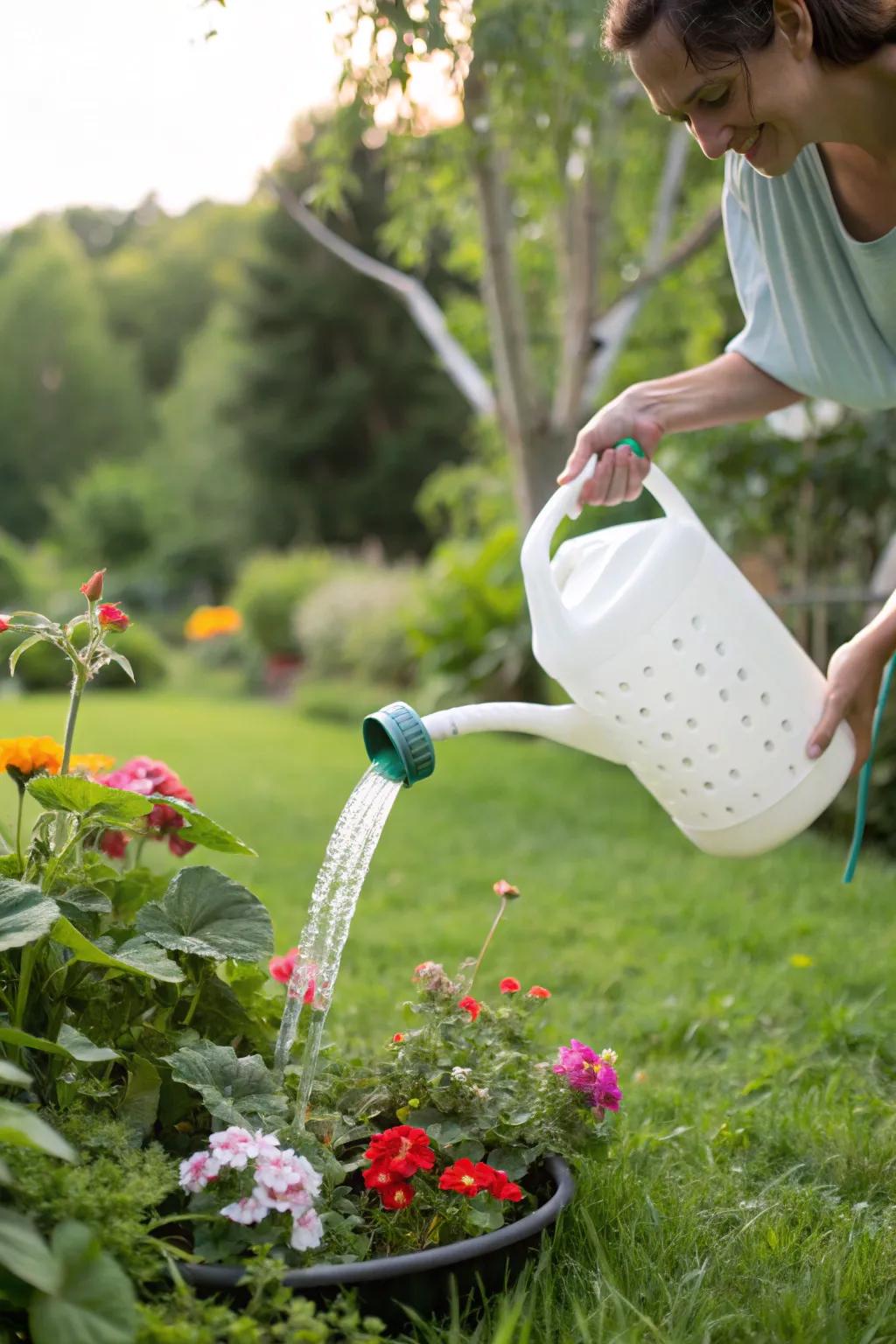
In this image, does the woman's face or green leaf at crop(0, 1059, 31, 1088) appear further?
the woman's face

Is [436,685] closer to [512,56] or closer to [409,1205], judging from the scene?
[512,56]

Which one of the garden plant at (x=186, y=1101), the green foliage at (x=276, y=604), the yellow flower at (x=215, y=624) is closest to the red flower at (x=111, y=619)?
the garden plant at (x=186, y=1101)

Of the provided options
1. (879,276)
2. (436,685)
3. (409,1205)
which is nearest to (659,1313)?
(409,1205)

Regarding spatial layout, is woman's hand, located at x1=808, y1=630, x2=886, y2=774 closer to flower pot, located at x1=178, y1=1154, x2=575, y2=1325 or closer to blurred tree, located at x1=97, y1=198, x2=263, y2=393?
flower pot, located at x1=178, y1=1154, x2=575, y2=1325

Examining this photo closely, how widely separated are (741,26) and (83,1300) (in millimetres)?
1203

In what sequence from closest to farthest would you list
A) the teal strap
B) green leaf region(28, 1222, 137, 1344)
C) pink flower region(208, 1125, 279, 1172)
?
green leaf region(28, 1222, 137, 1344) → pink flower region(208, 1125, 279, 1172) → the teal strap

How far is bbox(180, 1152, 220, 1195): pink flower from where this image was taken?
1125 millimetres

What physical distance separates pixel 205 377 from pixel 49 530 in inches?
184

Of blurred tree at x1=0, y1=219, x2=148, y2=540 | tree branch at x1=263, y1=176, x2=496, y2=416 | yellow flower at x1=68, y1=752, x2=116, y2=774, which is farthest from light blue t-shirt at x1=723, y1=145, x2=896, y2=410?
blurred tree at x1=0, y1=219, x2=148, y2=540

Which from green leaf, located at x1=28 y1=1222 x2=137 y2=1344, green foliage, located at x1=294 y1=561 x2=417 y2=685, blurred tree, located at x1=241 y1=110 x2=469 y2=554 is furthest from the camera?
blurred tree, located at x1=241 y1=110 x2=469 y2=554

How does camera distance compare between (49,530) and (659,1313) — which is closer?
(659,1313)

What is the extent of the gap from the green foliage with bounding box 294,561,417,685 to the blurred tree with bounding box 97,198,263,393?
2103cm

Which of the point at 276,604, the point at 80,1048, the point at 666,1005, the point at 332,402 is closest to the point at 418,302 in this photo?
the point at 666,1005

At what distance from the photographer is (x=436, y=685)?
6891 mm
